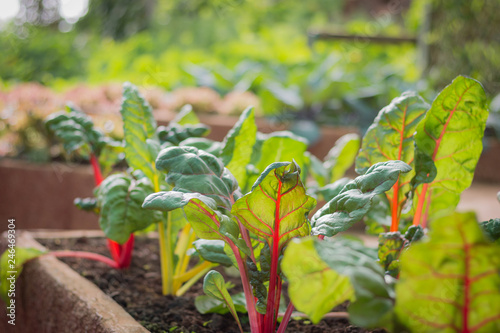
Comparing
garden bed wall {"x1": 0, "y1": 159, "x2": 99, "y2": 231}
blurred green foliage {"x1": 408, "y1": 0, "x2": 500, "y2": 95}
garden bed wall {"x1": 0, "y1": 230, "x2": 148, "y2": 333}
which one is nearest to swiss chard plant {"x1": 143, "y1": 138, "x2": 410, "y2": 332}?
garden bed wall {"x1": 0, "y1": 230, "x2": 148, "y2": 333}

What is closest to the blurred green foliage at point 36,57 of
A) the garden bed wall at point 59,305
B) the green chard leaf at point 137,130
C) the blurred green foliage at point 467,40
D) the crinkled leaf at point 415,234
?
the blurred green foliage at point 467,40

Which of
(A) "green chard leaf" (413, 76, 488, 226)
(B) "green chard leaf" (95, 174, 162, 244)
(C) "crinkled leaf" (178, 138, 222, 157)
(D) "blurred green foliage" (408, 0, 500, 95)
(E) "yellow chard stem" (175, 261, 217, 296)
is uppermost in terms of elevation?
(D) "blurred green foliage" (408, 0, 500, 95)

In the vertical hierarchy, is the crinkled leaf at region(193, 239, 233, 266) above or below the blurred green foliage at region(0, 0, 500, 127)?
below

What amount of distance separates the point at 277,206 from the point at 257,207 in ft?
0.11

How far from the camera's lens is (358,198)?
0.79m

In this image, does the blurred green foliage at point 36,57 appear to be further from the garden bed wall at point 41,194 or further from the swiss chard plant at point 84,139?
the swiss chard plant at point 84,139

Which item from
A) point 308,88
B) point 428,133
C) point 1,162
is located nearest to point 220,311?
point 428,133

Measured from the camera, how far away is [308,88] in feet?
11.4

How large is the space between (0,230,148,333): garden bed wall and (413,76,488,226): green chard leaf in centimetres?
67

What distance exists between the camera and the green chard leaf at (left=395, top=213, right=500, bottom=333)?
1.85 feet

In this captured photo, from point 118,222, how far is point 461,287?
755 millimetres

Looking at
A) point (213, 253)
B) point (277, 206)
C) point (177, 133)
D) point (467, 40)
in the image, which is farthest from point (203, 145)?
point (467, 40)

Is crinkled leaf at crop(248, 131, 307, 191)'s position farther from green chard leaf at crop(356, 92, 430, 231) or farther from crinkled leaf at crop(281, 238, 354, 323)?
crinkled leaf at crop(281, 238, 354, 323)

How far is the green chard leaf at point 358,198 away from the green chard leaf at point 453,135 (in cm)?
18
